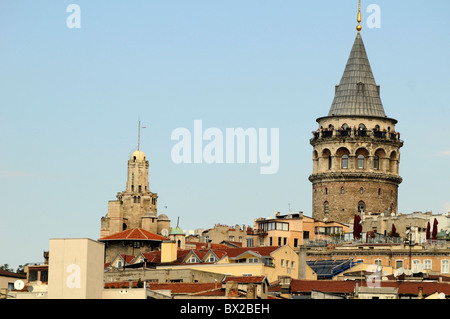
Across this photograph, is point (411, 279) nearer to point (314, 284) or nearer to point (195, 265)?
point (314, 284)

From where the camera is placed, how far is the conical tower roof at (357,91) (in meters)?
172

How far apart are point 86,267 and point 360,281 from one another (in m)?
41.2

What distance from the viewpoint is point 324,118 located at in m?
173

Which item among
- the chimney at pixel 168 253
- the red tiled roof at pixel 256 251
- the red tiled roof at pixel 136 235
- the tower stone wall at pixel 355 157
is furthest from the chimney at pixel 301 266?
the tower stone wall at pixel 355 157

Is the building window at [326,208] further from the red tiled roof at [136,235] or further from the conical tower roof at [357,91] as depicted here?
the red tiled roof at [136,235]

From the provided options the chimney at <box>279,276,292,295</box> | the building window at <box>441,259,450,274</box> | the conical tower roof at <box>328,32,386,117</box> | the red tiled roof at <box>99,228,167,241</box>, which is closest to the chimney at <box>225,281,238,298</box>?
the chimney at <box>279,276,292,295</box>

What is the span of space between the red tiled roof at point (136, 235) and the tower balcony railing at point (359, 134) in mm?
24145

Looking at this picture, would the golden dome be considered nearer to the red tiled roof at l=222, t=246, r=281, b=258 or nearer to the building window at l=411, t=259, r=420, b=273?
the building window at l=411, t=259, r=420, b=273

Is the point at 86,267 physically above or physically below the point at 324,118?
below

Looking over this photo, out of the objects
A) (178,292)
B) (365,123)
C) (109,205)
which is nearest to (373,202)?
(365,123)

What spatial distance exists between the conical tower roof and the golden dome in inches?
809

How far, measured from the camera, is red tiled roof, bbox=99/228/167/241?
15550cm

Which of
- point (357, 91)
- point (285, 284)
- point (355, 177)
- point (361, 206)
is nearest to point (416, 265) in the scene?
point (285, 284)
